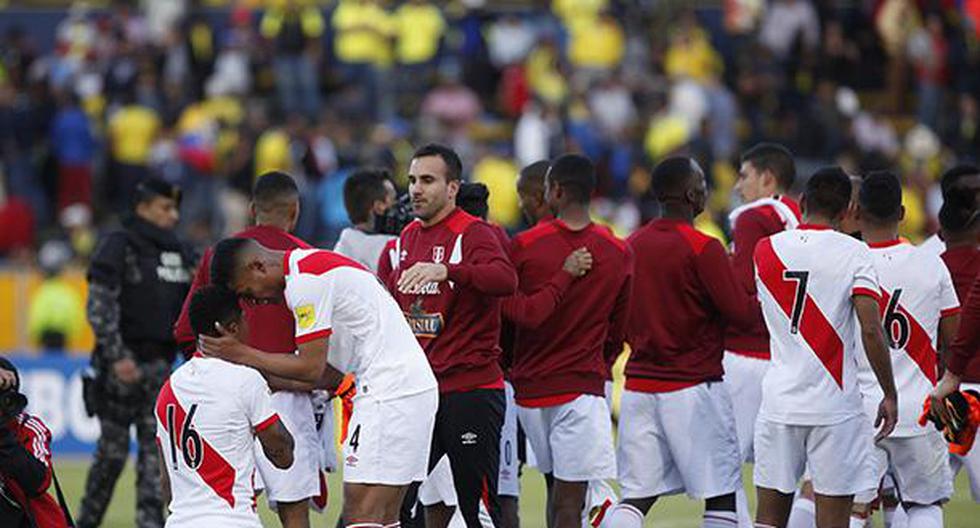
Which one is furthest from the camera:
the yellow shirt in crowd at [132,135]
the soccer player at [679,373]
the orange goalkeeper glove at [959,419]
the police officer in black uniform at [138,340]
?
the yellow shirt in crowd at [132,135]

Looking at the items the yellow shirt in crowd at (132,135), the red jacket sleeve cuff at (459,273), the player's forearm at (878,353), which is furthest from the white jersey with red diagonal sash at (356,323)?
the yellow shirt in crowd at (132,135)

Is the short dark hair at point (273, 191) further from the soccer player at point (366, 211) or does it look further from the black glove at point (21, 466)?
the black glove at point (21, 466)

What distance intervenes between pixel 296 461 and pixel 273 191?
158 cm

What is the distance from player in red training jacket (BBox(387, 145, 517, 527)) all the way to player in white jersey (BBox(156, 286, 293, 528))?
5.17 ft

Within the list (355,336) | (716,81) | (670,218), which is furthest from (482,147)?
(355,336)

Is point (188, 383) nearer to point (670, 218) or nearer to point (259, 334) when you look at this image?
point (259, 334)

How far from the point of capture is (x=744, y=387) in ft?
40.7

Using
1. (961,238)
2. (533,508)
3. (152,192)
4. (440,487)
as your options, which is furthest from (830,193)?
(533,508)

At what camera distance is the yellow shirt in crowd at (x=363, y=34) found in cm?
2838

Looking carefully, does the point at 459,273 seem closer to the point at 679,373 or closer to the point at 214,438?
the point at 214,438

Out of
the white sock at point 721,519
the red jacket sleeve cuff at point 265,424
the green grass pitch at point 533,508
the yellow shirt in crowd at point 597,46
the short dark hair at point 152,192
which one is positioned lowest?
the green grass pitch at point 533,508

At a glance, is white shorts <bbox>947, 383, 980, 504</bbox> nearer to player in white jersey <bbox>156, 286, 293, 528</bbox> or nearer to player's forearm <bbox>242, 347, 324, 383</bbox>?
player's forearm <bbox>242, 347, 324, 383</bbox>

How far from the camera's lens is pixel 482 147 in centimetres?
2666

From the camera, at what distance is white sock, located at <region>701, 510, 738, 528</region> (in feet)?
36.3
